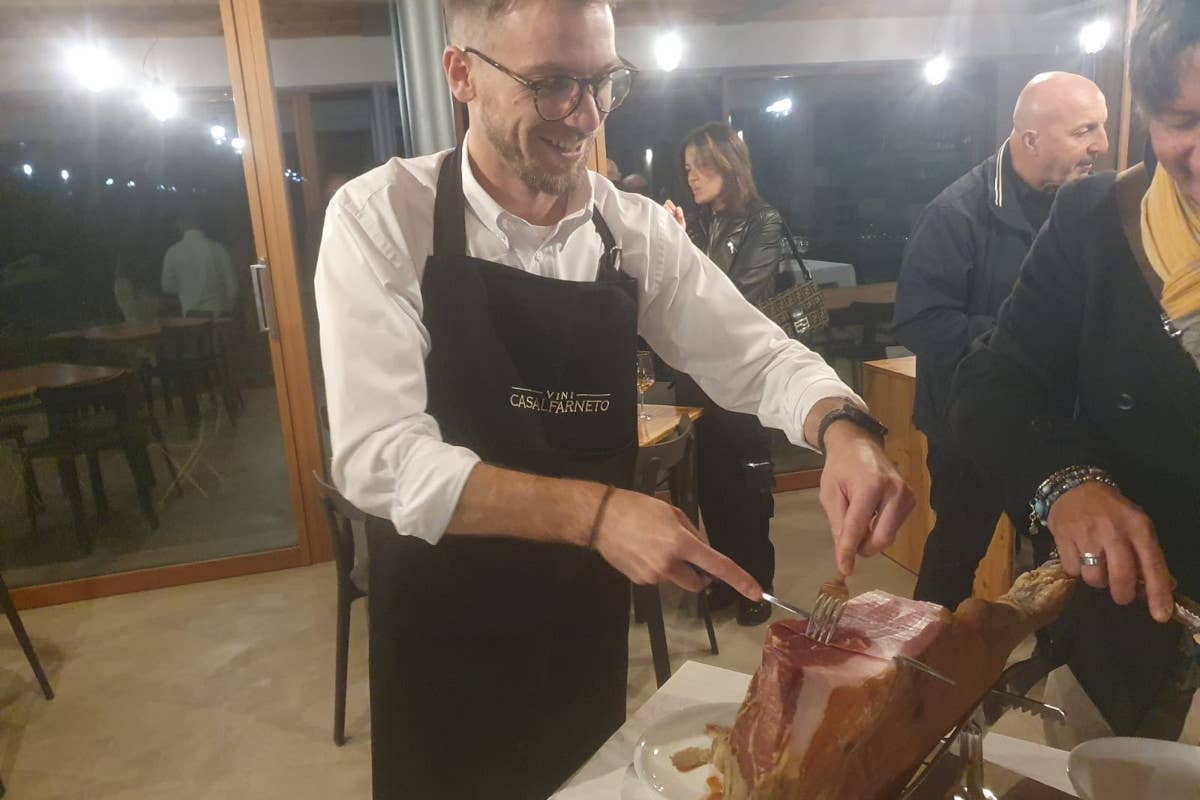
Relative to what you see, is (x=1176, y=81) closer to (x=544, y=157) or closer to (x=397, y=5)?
(x=544, y=157)

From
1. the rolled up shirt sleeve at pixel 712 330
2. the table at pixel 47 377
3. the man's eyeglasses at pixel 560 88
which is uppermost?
the man's eyeglasses at pixel 560 88

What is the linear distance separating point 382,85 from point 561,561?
311 centimetres

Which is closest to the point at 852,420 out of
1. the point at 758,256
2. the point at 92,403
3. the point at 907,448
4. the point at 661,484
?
the point at 661,484

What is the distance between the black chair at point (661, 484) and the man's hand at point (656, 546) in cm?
92

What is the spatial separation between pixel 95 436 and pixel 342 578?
6.30 feet

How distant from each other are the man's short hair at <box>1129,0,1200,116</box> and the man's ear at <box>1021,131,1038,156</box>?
1.36 meters

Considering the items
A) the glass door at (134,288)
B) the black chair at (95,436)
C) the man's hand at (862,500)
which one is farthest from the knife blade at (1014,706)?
the black chair at (95,436)

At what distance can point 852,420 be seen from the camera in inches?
44.3

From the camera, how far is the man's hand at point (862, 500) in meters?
0.99

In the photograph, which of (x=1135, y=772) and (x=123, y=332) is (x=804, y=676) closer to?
(x=1135, y=772)

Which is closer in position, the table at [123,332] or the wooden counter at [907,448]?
the wooden counter at [907,448]

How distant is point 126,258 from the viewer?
3.63 meters

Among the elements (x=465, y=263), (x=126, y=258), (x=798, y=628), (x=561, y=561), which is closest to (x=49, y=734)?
(x=126, y=258)

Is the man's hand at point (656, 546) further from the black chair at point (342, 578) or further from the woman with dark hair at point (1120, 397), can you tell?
the black chair at point (342, 578)
